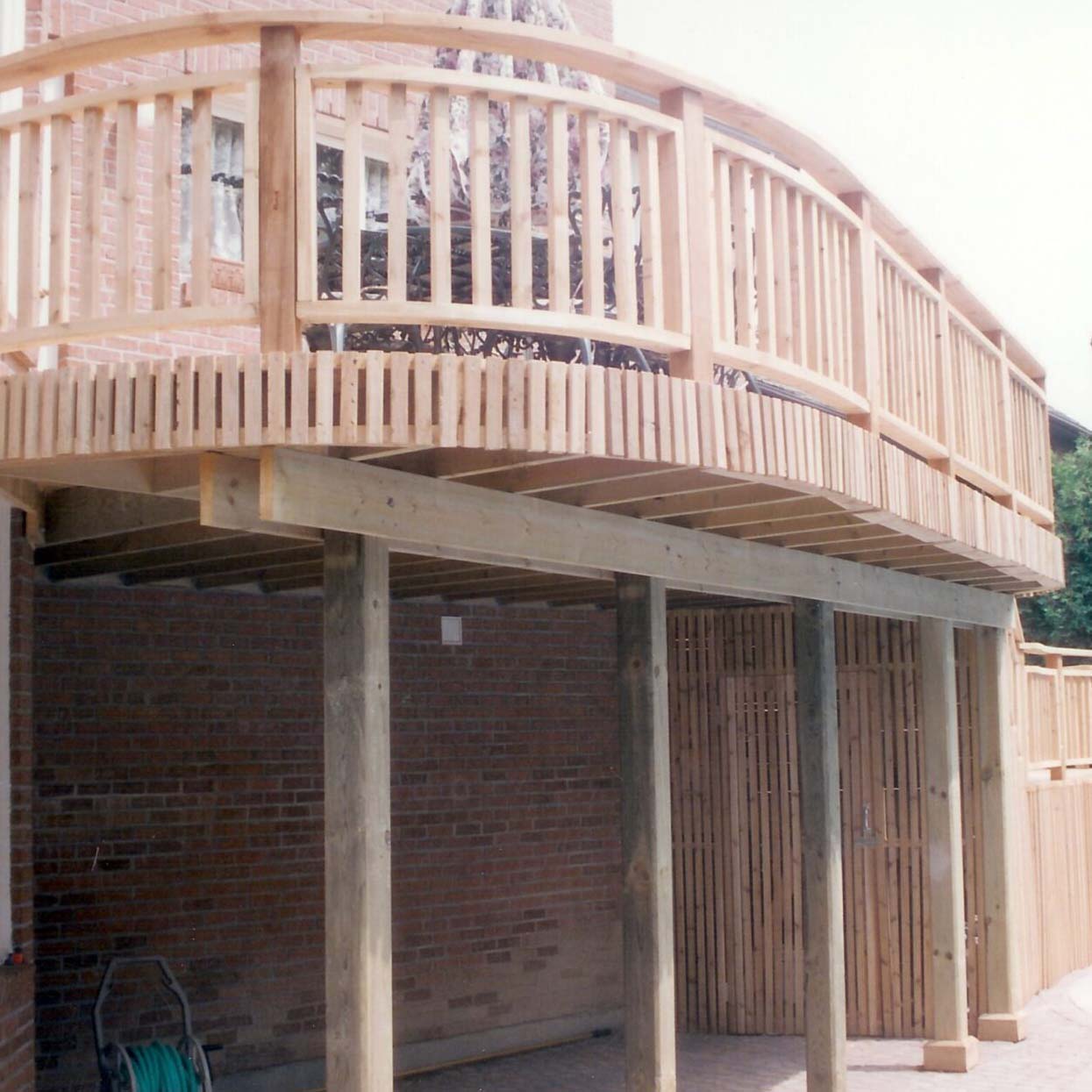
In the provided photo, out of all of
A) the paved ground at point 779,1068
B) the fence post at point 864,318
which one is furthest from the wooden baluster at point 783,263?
the paved ground at point 779,1068

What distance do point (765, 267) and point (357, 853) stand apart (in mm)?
2394

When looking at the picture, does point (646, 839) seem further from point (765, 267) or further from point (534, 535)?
point (765, 267)

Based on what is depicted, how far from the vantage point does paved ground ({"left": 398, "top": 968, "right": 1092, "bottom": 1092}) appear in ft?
28.3

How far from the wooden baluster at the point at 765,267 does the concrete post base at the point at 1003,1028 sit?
20.4 feet

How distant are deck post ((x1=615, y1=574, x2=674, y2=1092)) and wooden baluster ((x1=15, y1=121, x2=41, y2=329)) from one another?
9.21 ft

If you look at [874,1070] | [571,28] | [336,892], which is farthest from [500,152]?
[874,1070]

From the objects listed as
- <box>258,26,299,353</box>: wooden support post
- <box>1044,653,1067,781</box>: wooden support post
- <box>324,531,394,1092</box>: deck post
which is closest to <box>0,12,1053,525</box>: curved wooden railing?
<box>258,26,299,353</box>: wooden support post

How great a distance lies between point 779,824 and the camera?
10.4m

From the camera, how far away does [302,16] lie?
4367 mm

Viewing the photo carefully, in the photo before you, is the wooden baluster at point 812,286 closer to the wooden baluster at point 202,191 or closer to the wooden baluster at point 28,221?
the wooden baluster at point 202,191

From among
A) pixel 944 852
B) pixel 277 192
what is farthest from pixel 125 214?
pixel 944 852

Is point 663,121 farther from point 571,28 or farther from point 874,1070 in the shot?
point 874,1070

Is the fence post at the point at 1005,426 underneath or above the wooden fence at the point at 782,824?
above

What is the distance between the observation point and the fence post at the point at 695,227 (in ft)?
16.2
